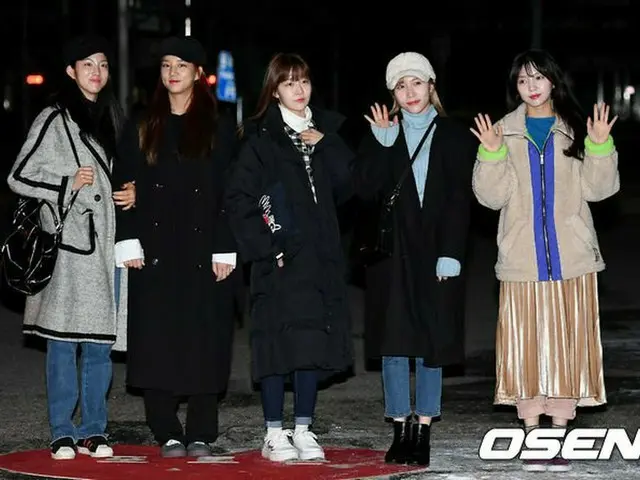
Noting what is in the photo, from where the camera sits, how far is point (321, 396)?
31.8 ft

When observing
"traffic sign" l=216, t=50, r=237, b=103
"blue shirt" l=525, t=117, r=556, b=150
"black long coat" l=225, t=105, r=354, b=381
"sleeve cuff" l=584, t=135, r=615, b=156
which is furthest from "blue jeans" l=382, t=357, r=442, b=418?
"traffic sign" l=216, t=50, r=237, b=103

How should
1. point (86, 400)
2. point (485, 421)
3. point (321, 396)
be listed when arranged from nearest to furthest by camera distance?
point (86, 400)
point (485, 421)
point (321, 396)

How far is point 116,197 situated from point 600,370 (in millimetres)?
2493

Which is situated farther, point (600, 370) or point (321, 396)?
point (321, 396)

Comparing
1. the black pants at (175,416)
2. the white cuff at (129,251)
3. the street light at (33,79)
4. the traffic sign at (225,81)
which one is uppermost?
the street light at (33,79)

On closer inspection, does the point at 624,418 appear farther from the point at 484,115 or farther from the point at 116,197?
the point at 116,197

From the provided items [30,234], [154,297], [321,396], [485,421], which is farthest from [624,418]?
[30,234]

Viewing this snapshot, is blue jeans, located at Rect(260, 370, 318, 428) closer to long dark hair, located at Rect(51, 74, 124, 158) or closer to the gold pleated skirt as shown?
the gold pleated skirt

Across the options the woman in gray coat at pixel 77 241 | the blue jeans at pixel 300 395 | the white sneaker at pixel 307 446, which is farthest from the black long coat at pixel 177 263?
the white sneaker at pixel 307 446

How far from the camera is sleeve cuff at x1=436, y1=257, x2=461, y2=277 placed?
24.7ft

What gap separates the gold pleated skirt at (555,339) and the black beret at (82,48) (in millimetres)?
2333

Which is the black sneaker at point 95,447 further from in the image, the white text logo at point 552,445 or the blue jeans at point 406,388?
the white text logo at point 552,445

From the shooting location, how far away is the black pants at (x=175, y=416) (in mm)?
7824

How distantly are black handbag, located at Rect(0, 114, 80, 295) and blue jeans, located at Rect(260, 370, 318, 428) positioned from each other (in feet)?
3.95
